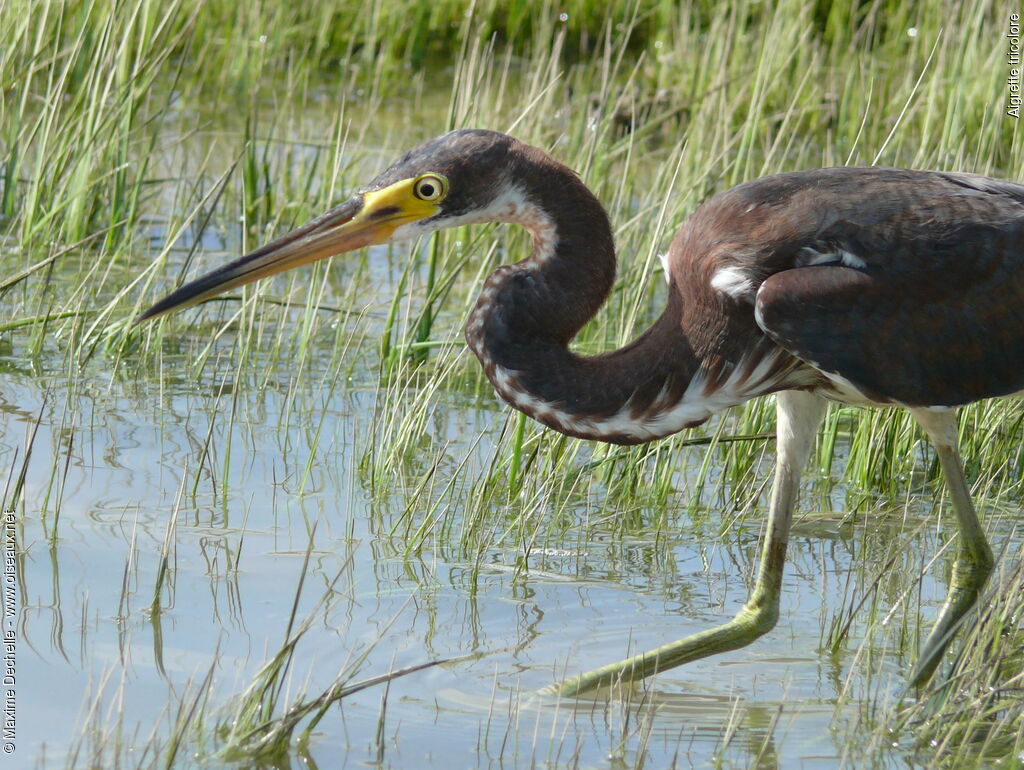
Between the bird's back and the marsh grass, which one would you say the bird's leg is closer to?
the marsh grass

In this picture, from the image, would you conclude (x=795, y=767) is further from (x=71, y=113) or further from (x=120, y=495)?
(x=71, y=113)

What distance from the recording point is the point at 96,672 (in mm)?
4145

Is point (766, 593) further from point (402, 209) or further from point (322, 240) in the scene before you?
point (322, 240)

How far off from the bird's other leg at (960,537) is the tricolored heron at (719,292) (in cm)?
15

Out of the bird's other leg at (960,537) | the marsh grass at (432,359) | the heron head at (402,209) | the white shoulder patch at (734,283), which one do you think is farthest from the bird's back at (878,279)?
the heron head at (402,209)

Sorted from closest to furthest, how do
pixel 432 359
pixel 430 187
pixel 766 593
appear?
pixel 430 187
pixel 766 593
pixel 432 359

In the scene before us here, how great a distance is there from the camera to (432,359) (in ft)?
21.1

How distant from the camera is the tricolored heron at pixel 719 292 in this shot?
4.33 m

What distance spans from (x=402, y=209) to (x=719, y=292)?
3.06 feet

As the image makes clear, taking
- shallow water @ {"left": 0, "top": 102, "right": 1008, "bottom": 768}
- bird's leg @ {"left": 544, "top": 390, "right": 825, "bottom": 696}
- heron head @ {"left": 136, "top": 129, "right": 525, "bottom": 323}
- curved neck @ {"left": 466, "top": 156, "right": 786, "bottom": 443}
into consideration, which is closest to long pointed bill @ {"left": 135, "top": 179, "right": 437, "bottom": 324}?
heron head @ {"left": 136, "top": 129, "right": 525, "bottom": 323}

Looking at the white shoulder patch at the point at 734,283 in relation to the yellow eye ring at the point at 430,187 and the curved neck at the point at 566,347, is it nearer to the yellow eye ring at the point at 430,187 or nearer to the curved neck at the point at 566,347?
the curved neck at the point at 566,347

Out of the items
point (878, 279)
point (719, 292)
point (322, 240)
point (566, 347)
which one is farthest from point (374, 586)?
point (878, 279)

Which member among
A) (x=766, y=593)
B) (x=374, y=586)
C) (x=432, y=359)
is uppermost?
(x=432, y=359)

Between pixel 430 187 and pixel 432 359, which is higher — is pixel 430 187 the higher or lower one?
the higher one
